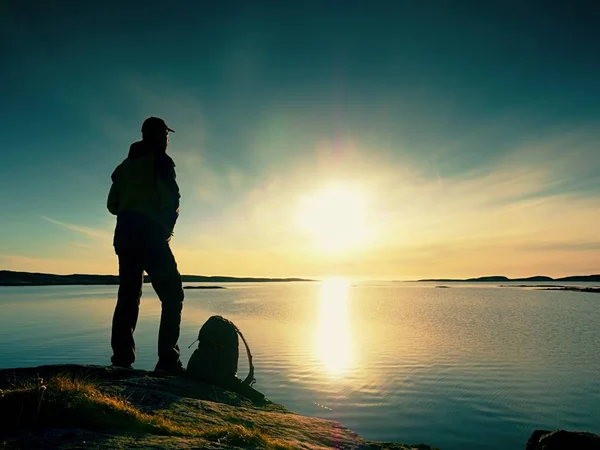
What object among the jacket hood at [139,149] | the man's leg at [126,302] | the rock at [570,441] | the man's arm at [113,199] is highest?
the jacket hood at [139,149]

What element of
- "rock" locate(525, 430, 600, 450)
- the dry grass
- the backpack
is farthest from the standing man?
"rock" locate(525, 430, 600, 450)

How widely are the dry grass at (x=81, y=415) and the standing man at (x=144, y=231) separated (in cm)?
263

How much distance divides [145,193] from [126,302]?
1985 mm

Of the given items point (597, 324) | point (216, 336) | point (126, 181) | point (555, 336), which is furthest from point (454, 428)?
point (597, 324)

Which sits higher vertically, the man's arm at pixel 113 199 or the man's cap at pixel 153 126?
the man's cap at pixel 153 126

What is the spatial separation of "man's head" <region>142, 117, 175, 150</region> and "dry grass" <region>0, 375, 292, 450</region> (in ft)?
14.6

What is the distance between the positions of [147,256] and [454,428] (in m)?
8.49

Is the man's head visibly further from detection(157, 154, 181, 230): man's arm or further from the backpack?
the backpack

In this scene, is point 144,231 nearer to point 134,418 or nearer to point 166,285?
point 166,285

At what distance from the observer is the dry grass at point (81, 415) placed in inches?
159

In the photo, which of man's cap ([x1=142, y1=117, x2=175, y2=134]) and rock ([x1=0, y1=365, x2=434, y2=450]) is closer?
rock ([x1=0, y1=365, x2=434, y2=450])

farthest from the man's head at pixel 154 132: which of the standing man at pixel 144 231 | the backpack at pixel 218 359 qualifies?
the backpack at pixel 218 359

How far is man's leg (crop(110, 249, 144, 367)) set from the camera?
7.46 meters

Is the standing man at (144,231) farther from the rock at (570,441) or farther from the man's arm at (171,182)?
the rock at (570,441)
